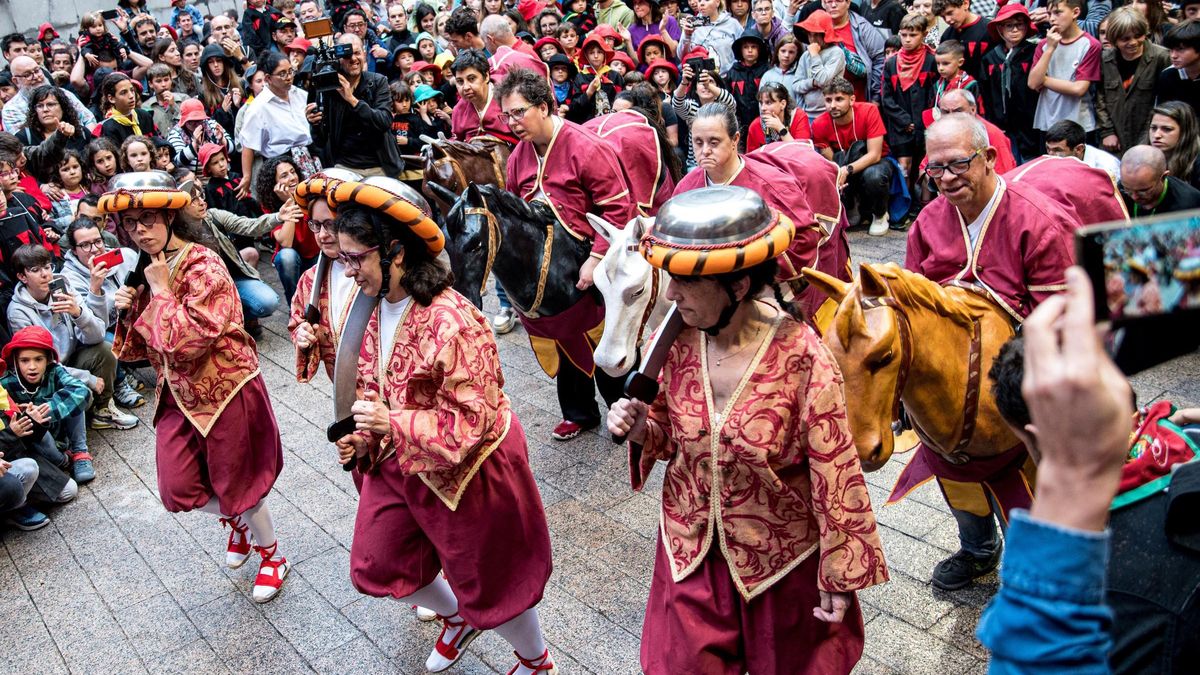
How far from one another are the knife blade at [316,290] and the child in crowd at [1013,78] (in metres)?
7.28

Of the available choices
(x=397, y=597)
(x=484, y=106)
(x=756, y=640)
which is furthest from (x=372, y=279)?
(x=484, y=106)

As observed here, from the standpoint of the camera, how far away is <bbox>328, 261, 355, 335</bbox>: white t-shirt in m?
4.42

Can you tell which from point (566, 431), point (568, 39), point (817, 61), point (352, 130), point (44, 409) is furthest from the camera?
point (568, 39)

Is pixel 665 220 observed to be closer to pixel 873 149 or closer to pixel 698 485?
pixel 698 485

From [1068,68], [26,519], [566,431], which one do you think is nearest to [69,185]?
[26,519]

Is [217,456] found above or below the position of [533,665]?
above

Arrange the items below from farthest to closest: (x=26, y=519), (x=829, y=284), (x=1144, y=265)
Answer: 1. (x=26, y=519)
2. (x=829, y=284)
3. (x=1144, y=265)

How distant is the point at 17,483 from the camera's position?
638cm

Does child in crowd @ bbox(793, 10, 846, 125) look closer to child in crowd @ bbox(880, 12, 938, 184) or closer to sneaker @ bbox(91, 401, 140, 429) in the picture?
child in crowd @ bbox(880, 12, 938, 184)

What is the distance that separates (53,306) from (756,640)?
20.3 ft

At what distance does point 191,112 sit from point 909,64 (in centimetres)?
724

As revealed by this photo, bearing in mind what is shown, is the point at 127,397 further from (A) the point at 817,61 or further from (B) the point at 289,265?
(A) the point at 817,61

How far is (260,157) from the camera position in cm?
1030

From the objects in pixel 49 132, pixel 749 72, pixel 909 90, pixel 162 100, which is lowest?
pixel 162 100
